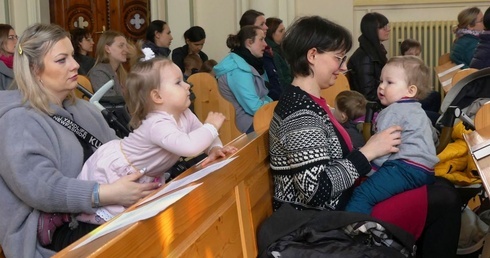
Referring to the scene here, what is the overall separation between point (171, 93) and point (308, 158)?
1.92 feet

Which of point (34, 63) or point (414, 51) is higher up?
point (34, 63)

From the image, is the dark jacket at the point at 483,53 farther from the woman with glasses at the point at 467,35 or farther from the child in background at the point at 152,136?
the child in background at the point at 152,136

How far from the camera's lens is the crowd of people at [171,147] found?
2689 millimetres

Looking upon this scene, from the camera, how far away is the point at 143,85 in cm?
301

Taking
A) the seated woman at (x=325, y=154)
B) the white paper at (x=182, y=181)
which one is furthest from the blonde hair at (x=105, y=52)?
the white paper at (x=182, y=181)

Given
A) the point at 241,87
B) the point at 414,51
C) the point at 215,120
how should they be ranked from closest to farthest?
the point at 215,120 → the point at 241,87 → the point at 414,51

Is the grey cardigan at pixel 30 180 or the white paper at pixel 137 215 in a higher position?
the white paper at pixel 137 215

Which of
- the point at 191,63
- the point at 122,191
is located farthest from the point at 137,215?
the point at 191,63

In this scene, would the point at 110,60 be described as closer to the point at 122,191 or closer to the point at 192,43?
the point at 192,43

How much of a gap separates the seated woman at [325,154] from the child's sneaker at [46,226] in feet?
2.81

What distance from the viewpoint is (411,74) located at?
356cm

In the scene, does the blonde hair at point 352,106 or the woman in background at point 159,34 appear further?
the woman in background at point 159,34

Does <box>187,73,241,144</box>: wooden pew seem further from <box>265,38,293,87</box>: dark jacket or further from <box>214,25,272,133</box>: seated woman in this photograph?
<box>265,38,293,87</box>: dark jacket

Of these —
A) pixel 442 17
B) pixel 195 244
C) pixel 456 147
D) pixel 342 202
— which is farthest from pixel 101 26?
pixel 195 244
